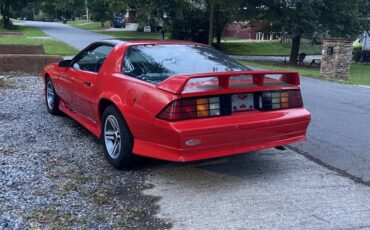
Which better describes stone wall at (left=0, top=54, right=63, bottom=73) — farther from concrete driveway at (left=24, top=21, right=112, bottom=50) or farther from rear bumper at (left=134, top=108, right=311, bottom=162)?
concrete driveway at (left=24, top=21, right=112, bottom=50)

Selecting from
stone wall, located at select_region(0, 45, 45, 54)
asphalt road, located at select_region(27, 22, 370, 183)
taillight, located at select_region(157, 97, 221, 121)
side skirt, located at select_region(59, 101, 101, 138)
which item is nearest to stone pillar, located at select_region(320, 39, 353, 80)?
asphalt road, located at select_region(27, 22, 370, 183)

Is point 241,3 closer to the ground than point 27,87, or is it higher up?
higher up

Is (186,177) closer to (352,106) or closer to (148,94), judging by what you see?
(148,94)

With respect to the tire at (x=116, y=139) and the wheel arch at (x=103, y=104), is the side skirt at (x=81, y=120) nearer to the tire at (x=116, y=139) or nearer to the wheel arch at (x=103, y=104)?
the wheel arch at (x=103, y=104)

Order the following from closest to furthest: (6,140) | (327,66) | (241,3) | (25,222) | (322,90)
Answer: (25,222)
(6,140)
(322,90)
(327,66)
(241,3)

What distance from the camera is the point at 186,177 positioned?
466 cm

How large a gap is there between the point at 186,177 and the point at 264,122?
100 centimetres

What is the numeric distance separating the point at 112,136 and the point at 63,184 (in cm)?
83

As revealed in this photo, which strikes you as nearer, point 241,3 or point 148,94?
point 148,94

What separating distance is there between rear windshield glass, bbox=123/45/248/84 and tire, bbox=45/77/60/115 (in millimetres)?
2445

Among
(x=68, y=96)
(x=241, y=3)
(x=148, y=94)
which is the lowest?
(x=68, y=96)

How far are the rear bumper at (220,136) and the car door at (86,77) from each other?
1.22 metres

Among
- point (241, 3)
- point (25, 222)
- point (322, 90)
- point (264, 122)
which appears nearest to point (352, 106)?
point (322, 90)

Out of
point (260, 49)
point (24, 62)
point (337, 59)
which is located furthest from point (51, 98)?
point (260, 49)
